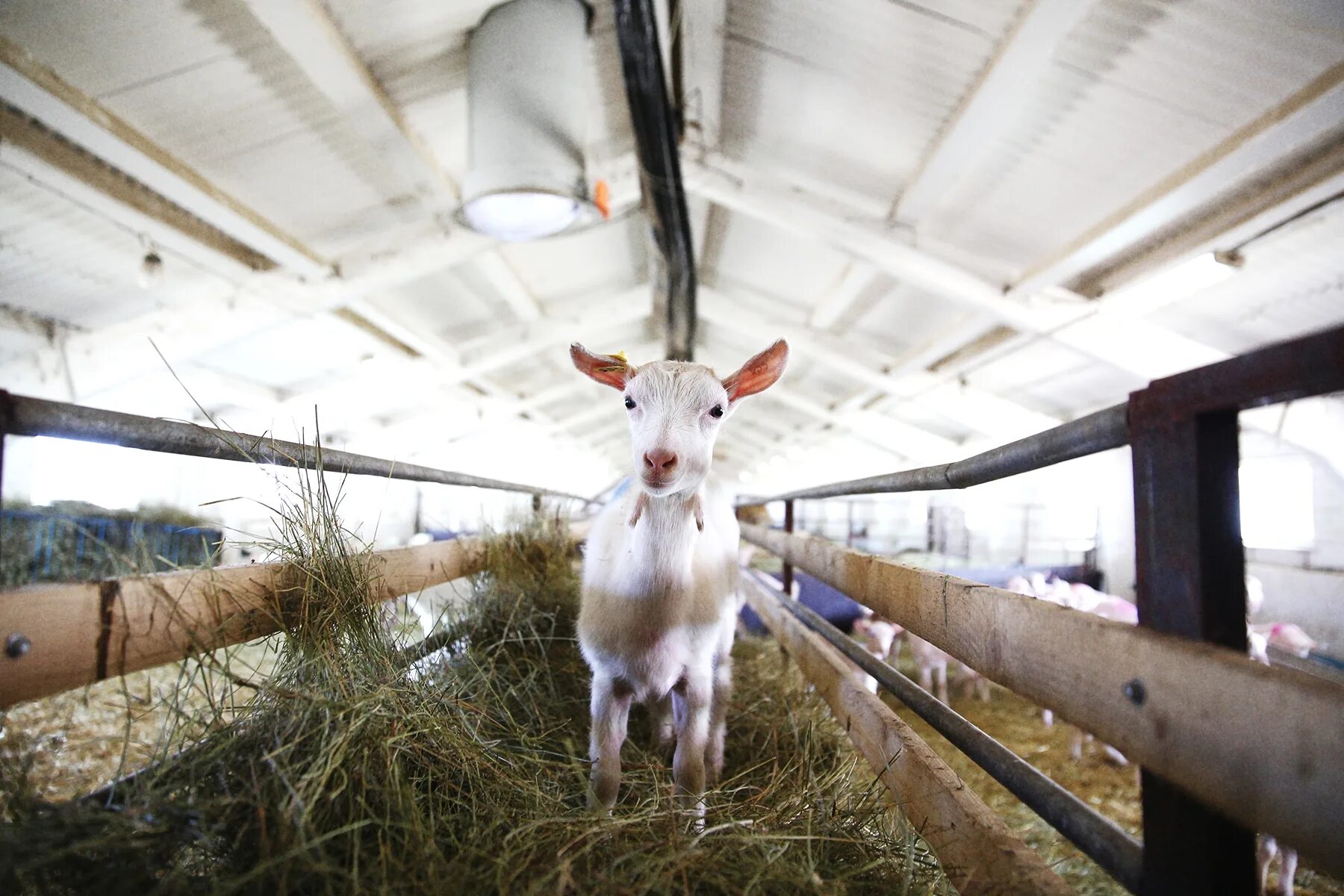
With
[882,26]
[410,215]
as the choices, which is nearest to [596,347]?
[410,215]

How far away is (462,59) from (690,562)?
14.8 feet

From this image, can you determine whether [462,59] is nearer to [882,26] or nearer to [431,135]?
[431,135]

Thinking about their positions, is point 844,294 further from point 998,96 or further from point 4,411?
point 4,411

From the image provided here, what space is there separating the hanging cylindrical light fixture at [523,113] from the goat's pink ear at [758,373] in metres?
2.70

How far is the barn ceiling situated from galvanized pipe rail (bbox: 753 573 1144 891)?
253 cm

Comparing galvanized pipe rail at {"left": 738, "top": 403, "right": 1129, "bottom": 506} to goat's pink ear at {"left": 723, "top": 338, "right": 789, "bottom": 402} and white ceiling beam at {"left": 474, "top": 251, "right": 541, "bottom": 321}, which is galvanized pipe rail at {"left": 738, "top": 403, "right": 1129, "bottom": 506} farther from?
white ceiling beam at {"left": 474, "top": 251, "right": 541, "bottom": 321}

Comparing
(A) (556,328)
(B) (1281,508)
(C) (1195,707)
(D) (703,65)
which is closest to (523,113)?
(D) (703,65)

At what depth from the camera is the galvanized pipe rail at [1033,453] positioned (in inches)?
40.3

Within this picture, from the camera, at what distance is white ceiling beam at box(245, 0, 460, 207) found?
339cm

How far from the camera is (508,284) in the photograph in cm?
830

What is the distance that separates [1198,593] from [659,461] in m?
1.22

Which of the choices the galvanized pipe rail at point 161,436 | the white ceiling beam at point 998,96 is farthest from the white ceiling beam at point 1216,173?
the galvanized pipe rail at point 161,436

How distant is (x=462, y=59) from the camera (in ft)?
15.2

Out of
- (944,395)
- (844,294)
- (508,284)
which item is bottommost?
(944,395)
